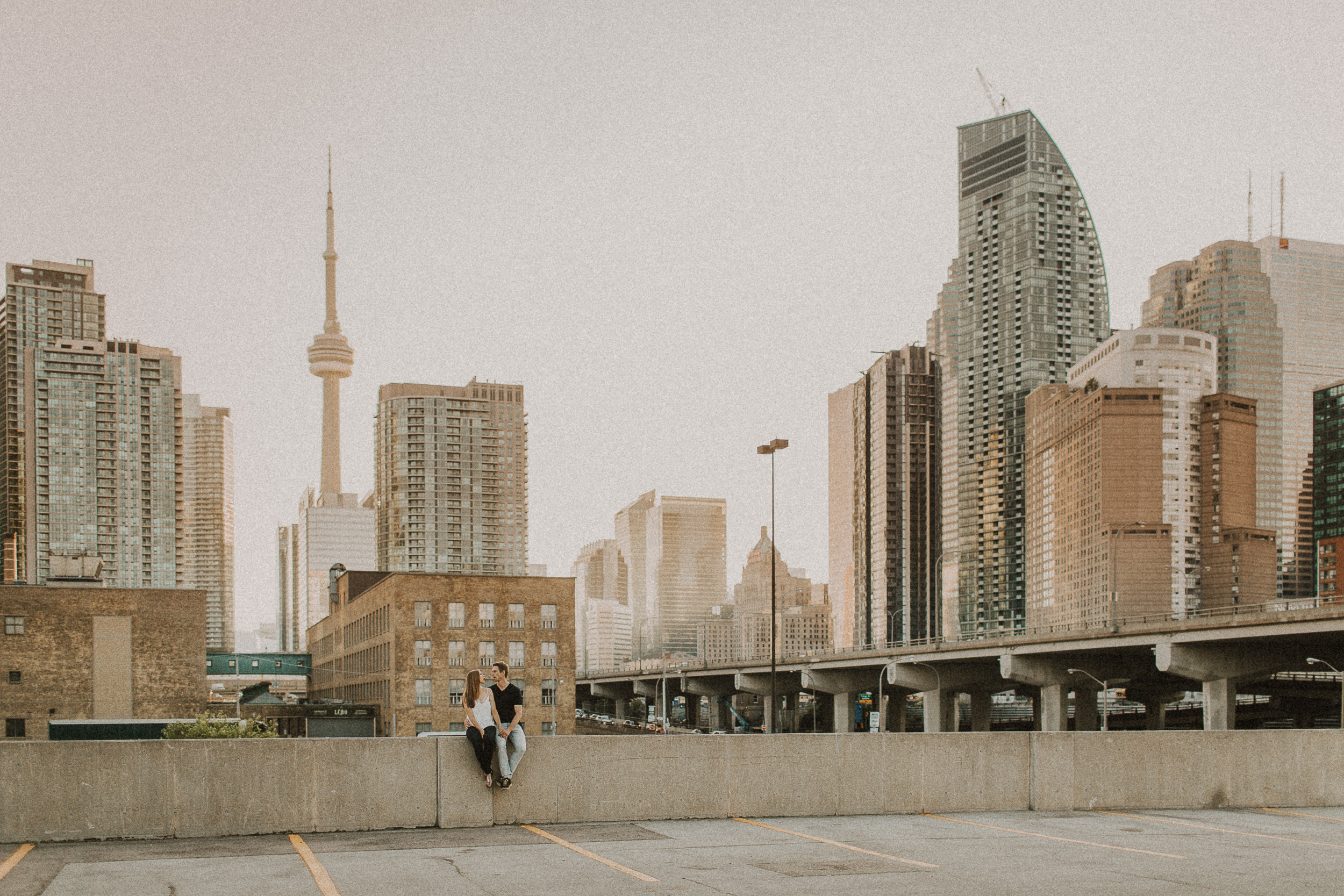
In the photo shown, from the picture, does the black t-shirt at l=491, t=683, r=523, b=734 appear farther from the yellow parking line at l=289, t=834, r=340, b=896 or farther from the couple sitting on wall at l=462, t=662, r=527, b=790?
the yellow parking line at l=289, t=834, r=340, b=896

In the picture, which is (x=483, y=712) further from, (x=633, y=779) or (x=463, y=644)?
(x=463, y=644)

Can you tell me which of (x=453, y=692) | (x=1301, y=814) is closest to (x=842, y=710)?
(x=453, y=692)

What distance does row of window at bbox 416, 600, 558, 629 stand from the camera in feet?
292

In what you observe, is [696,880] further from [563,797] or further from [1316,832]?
[1316,832]

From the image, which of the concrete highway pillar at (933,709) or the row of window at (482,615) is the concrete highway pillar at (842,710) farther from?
the row of window at (482,615)

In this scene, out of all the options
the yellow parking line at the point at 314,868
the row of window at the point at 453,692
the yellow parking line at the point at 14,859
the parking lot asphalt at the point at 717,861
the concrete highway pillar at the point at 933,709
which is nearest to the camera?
the yellow parking line at the point at 314,868

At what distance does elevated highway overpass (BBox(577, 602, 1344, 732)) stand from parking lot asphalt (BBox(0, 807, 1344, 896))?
74.9 ft

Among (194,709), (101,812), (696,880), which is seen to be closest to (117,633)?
(194,709)

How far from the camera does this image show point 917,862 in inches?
466

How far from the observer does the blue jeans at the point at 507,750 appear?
46.0 ft

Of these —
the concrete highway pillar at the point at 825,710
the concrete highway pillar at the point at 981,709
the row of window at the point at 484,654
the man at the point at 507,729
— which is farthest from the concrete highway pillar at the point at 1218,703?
the concrete highway pillar at the point at 825,710

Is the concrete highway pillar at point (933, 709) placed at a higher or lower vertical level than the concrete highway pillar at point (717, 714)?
higher

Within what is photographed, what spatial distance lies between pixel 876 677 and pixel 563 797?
11618 cm

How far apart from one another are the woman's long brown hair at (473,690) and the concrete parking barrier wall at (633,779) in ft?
2.52
